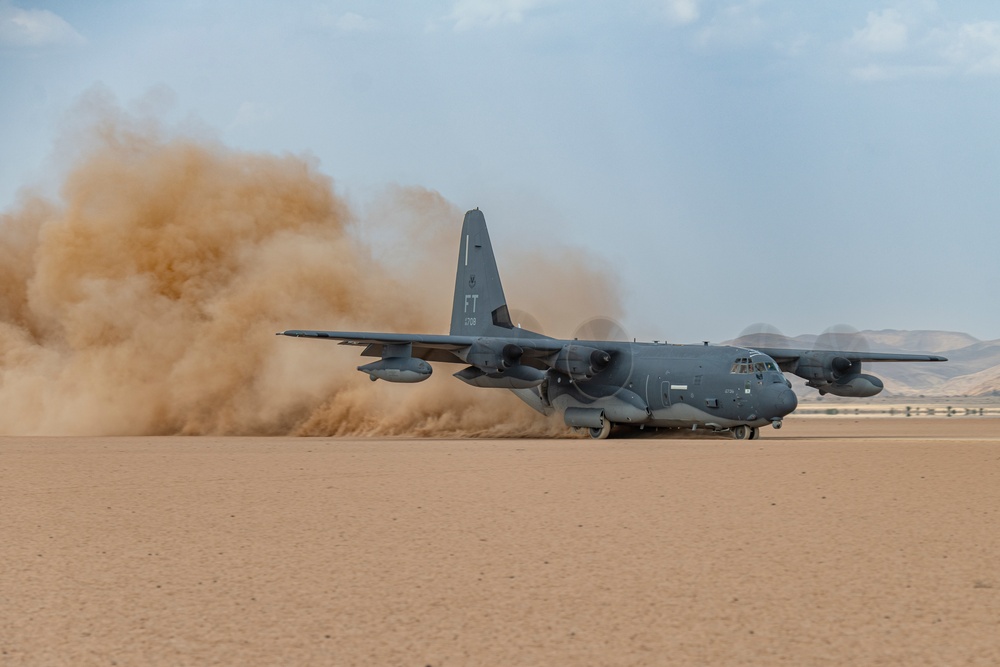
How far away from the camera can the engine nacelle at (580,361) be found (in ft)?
117

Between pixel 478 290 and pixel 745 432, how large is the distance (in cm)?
1197

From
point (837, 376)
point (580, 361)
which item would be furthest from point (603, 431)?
point (837, 376)

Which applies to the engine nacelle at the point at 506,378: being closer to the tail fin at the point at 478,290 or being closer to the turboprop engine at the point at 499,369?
the turboprop engine at the point at 499,369

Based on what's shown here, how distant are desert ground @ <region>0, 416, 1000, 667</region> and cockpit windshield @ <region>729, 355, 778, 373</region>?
34.8ft

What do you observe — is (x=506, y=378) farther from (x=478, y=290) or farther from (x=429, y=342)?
(x=478, y=290)

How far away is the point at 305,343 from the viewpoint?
4391 cm

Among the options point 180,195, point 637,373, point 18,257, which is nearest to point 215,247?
point 180,195

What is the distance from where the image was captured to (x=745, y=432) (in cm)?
3416

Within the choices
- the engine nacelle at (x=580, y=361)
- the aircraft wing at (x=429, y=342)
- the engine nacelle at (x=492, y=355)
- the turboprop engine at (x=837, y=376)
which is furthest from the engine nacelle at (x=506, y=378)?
the turboprop engine at (x=837, y=376)

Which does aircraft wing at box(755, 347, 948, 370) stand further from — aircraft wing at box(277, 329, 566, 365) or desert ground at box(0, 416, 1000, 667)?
desert ground at box(0, 416, 1000, 667)

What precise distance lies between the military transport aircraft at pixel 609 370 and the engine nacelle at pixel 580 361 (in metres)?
0.03

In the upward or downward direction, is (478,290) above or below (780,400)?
above

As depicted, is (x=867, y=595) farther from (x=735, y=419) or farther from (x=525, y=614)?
(x=735, y=419)

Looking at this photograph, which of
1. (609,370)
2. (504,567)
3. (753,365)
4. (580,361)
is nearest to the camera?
(504,567)
